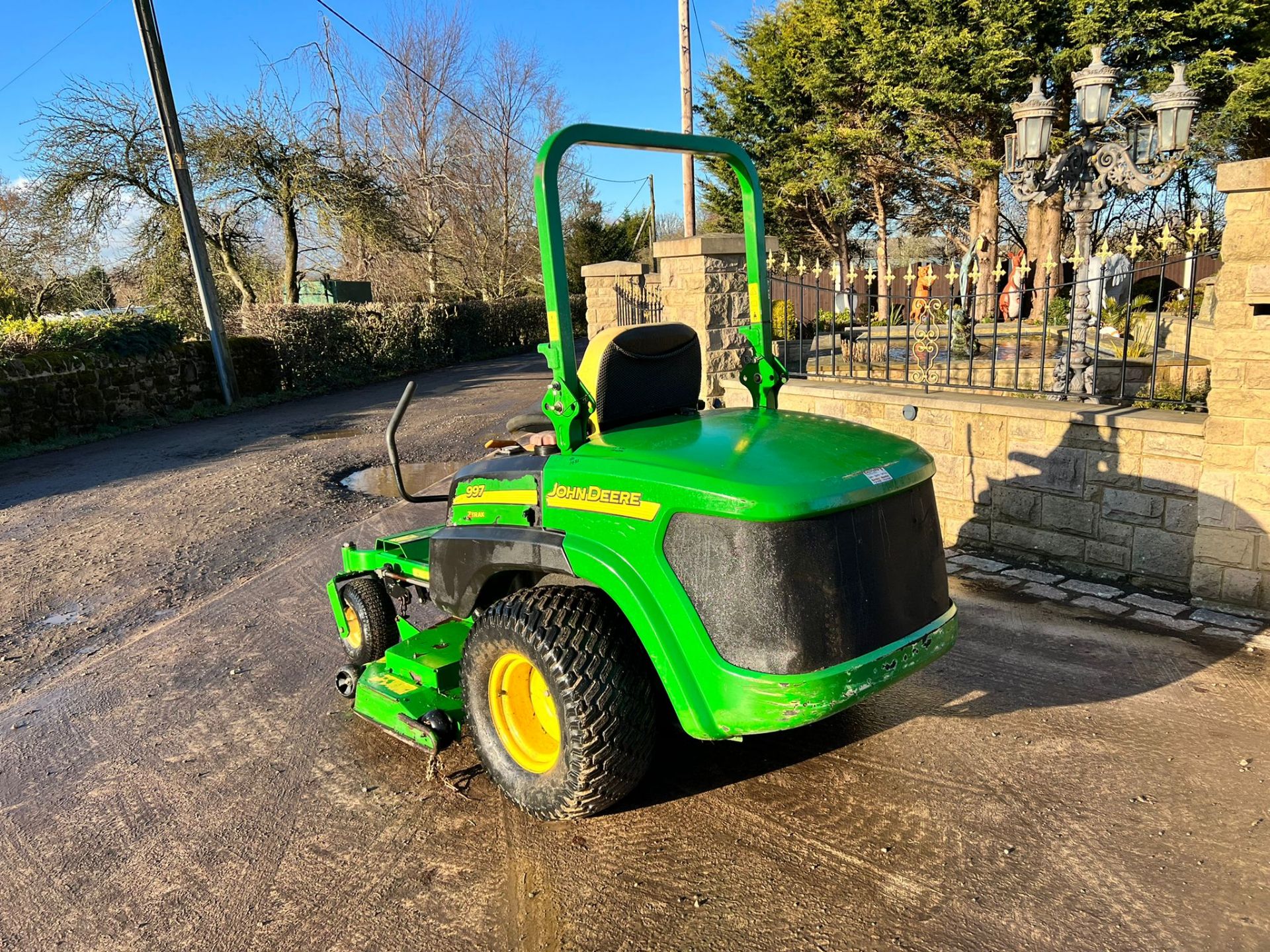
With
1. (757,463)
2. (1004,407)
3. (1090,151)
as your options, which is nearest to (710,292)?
(1004,407)

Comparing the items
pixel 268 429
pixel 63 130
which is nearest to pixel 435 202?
pixel 63 130

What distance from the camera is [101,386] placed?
12273 mm

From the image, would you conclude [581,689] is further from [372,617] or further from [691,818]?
[372,617]

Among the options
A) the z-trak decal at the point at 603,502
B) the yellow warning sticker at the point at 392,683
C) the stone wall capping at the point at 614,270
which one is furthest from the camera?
the stone wall capping at the point at 614,270

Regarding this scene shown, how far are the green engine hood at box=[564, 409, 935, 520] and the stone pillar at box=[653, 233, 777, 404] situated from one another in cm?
405

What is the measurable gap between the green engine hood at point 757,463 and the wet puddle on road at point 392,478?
577 cm

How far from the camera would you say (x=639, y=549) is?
8.86 ft

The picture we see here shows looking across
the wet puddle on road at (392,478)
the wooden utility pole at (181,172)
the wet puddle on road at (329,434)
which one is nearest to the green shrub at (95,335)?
the wooden utility pole at (181,172)

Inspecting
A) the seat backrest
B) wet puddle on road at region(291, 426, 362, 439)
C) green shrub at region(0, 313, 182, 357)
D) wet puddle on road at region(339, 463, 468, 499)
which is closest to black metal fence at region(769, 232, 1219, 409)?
the seat backrest

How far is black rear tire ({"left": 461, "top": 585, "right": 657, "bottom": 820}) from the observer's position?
109 inches

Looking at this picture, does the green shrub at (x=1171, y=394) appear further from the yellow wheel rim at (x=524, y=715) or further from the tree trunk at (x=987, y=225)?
the tree trunk at (x=987, y=225)

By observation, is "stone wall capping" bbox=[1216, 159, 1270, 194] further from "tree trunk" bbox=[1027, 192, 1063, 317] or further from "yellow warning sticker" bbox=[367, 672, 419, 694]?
"tree trunk" bbox=[1027, 192, 1063, 317]

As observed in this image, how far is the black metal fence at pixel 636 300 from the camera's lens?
9.84 meters

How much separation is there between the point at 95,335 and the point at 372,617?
1096cm
